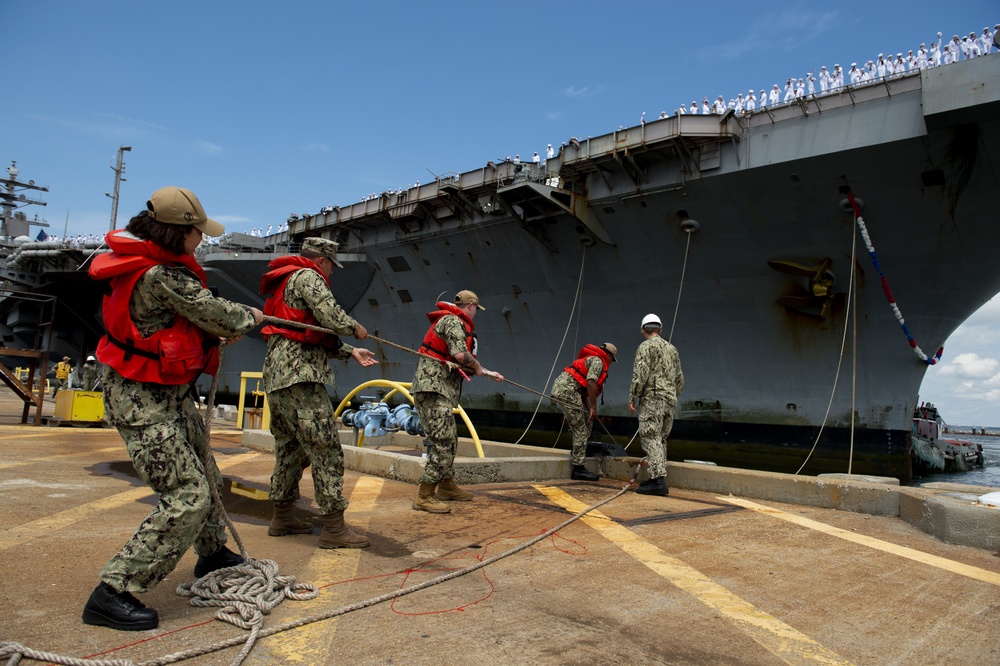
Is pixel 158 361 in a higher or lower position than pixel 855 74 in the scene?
lower

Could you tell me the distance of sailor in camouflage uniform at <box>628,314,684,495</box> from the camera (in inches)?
251

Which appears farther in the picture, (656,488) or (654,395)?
(654,395)

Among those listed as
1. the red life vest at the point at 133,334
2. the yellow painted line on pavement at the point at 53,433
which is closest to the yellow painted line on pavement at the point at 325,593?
the red life vest at the point at 133,334

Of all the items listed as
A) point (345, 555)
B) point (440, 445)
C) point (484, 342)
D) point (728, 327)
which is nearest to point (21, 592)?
point (345, 555)

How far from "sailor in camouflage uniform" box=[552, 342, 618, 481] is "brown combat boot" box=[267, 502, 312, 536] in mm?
3797

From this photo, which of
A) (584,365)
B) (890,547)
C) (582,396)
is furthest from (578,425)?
(890,547)

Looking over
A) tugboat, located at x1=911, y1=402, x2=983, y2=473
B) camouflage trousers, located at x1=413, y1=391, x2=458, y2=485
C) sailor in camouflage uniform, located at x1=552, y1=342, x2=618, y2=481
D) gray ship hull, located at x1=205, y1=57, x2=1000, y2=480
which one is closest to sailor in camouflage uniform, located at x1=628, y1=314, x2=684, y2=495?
sailor in camouflage uniform, located at x1=552, y1=342, x2=618, y2=481

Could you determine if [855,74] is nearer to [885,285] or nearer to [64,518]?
[885,285]

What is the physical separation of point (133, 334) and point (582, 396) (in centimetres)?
570

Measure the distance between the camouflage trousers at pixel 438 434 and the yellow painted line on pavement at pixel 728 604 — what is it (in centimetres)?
123

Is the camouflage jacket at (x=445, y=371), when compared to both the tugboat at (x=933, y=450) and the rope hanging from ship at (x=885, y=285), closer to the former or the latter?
the rope hanging from ship at (x=885, y=285)

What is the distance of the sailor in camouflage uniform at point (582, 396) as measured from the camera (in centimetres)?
729

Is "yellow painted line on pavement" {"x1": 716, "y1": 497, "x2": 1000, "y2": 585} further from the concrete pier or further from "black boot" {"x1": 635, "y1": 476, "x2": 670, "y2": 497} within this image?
"black boot" {"x1": 635, "y1": 476, "x2": 670, "y2": 497}

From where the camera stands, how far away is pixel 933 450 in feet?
70.7
